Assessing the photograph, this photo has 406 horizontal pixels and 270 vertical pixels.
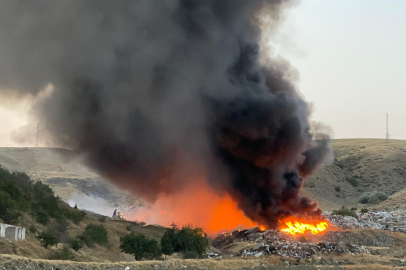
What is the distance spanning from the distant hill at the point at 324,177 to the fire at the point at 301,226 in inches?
1416

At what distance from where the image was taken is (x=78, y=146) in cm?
5900

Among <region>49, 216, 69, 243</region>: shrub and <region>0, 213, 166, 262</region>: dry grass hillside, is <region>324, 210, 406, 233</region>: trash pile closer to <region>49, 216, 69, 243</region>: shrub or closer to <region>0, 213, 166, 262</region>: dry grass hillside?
<region>0, 213, 166, 262</region>: dry grass hillside

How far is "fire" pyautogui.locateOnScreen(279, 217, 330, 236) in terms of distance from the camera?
45953 millimetres

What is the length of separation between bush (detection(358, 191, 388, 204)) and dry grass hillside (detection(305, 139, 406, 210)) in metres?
2.19

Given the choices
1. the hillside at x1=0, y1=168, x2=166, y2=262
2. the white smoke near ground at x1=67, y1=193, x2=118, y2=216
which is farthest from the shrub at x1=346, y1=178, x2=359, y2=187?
the hillside at x1=0, y1=168, x2=166, y2=262

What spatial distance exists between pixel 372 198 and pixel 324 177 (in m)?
22.2

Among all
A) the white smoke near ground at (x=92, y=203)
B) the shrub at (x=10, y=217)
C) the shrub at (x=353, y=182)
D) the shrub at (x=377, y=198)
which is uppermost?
the shrub at (x=353, y=182)

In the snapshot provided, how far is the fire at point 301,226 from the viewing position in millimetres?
45953

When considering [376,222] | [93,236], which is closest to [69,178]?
[93,236]

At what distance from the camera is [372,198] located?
3703 inches

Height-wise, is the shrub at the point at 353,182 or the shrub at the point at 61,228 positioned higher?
the shrub at the point at 353,182

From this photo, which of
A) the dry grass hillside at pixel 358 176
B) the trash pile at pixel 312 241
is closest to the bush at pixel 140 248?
the trash pile at pixel 312 241

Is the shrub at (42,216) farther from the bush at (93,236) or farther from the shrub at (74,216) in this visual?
the shrub at (74,216)

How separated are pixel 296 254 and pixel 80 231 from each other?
20.2 metres
